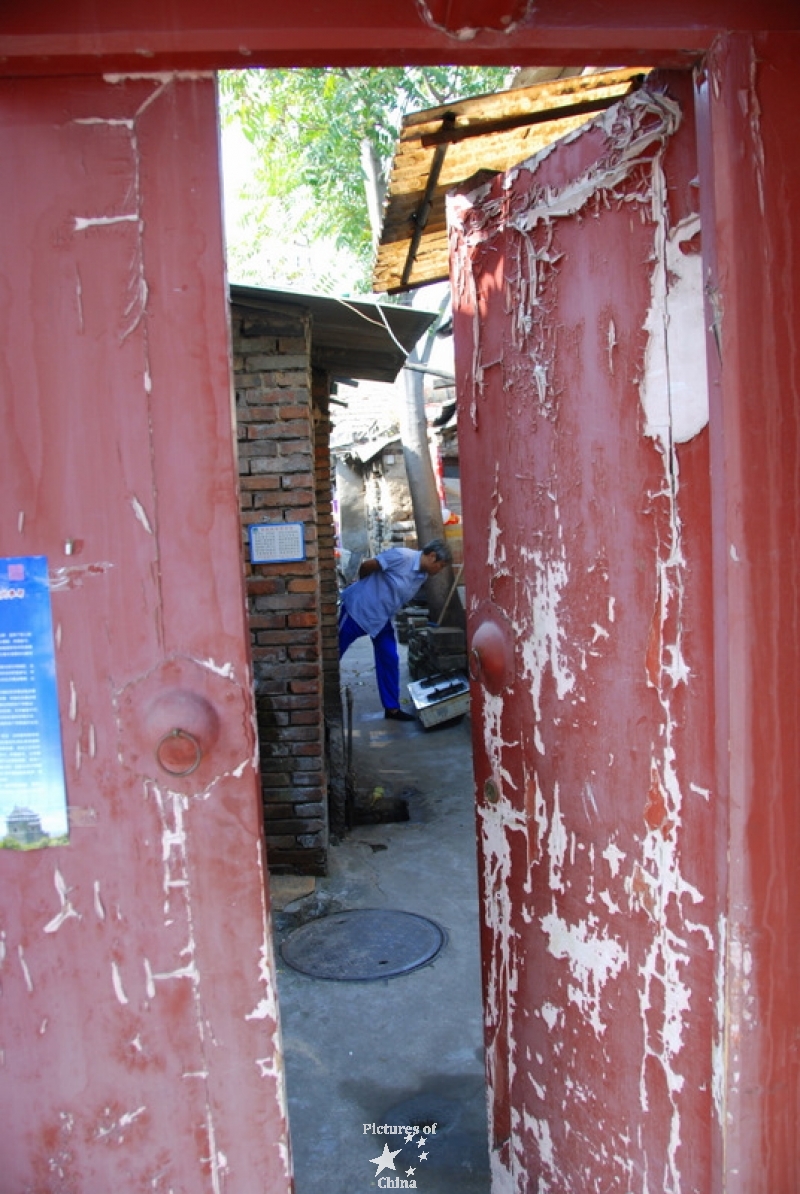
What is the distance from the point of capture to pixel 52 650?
4.12ft

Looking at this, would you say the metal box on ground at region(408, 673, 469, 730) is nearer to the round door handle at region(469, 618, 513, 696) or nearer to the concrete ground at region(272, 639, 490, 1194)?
the concrete ground at region(272, 639, 490, 1194)

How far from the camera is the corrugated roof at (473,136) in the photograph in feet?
6.15

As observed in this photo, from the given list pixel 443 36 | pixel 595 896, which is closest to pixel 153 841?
pixel 595 896

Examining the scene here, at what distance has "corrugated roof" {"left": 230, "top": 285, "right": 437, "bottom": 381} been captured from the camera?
13.4ft

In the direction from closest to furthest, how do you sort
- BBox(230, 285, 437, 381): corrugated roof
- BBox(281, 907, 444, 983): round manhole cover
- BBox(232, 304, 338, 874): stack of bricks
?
BBox(281, 907, 444, 983): round manhole cover < BBox(230, 285, 437, 381): corrugated roof < BBox(232, 304, 338, 874): stack of bricks

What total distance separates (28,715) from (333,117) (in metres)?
11.2

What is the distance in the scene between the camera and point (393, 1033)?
3.21 m

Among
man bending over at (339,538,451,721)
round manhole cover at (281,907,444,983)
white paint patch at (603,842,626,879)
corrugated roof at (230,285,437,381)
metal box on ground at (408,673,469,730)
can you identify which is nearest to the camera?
white paint patch at (603,842,626,879)

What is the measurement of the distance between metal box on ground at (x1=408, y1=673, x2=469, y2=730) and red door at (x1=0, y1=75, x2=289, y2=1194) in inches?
243

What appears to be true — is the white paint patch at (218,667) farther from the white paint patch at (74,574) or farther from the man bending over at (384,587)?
the man bending over at (384,587)

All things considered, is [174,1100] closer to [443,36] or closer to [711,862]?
[711,862]

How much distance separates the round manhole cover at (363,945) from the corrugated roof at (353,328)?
2.98 meters

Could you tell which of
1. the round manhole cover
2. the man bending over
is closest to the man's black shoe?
the man bending over

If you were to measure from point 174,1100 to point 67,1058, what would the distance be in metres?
0.18
